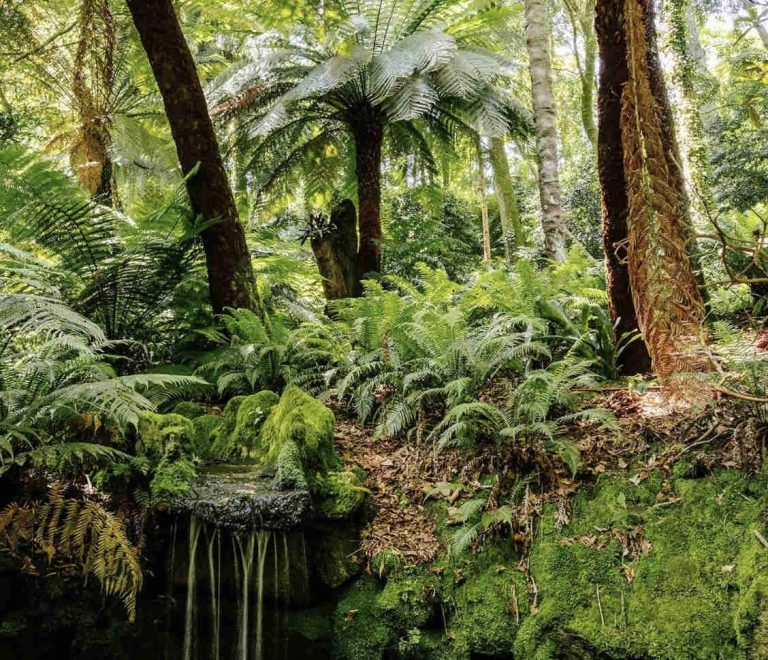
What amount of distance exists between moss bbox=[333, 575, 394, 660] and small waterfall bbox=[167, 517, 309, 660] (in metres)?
0.26

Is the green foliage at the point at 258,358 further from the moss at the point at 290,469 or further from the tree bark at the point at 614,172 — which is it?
the tree bark at the point at 614,172

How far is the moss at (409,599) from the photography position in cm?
270

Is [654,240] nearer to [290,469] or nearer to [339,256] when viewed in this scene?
[290,469]

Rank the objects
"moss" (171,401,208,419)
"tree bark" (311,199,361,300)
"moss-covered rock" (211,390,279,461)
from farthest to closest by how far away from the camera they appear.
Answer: "tree bark" (311,199,361,300)
"moss" (171,401,208,419)
"moss-covered rock" (211,390,279,461)

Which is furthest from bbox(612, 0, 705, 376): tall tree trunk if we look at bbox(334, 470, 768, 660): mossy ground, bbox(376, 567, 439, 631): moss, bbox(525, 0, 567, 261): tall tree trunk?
bbox(525, 0, 567, 261): tall tree trunk

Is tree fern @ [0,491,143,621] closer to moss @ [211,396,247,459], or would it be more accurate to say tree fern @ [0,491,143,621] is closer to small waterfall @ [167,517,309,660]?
small waterfall @ [167,517,309,660]

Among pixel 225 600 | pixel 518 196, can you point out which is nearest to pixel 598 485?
pixel 225 600

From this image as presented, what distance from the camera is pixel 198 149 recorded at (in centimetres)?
436

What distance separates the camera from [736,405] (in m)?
2.55

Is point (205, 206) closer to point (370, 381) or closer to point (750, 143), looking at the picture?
point (370, 381)

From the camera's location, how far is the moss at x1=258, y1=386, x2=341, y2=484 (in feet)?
9.93

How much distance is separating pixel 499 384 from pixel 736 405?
1.38m

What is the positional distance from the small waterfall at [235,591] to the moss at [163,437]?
44 cm

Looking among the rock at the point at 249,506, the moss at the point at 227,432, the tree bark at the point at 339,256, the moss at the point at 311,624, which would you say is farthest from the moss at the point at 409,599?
the tree bark at the point at 339,256
